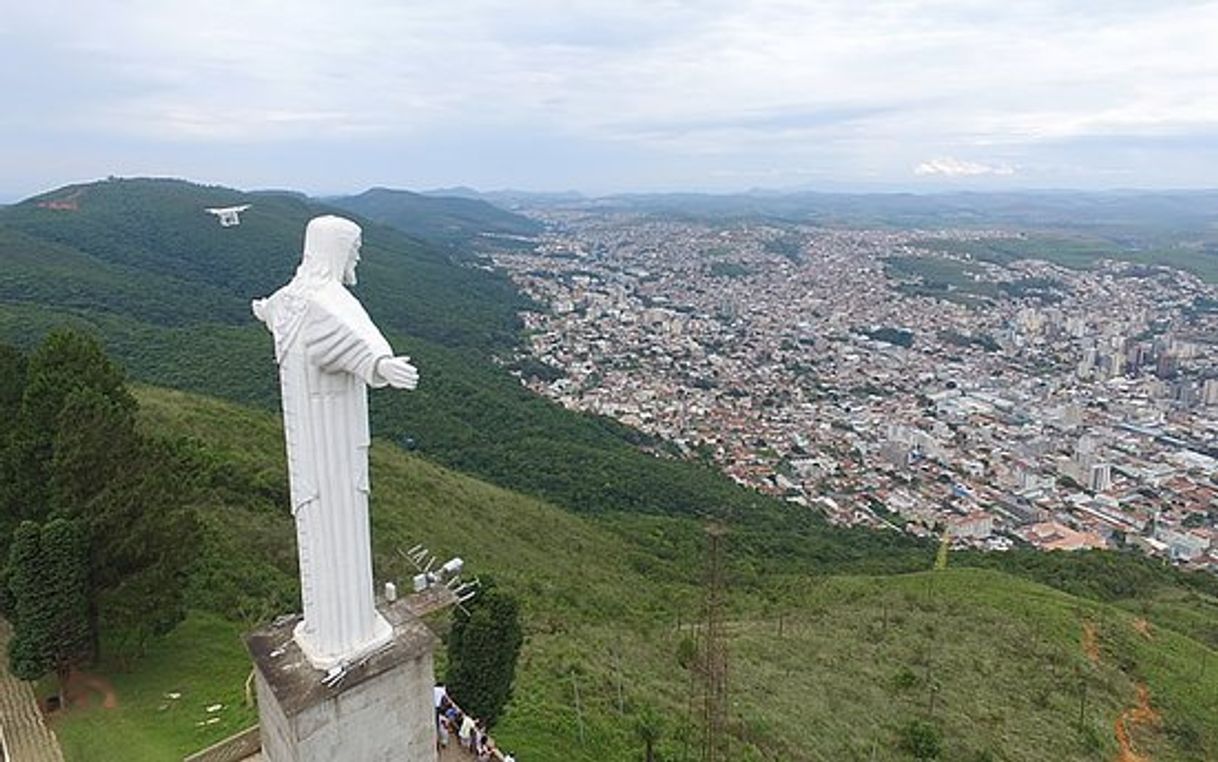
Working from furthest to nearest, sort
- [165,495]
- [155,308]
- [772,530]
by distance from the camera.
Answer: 1. [155,308]
2. [772,530]
3. [165,495]

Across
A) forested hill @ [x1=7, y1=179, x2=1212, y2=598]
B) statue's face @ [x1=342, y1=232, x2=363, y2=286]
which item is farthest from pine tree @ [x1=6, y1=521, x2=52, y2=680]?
forested hill @ [x1=7, y1=179, x2=1212, y2=598]

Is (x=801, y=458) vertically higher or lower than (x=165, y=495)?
lower

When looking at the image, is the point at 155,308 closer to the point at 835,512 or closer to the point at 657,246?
the point at 835,512

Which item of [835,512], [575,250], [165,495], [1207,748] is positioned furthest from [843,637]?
[575,250]

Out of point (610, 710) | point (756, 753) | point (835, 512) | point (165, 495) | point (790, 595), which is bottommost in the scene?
point (835, 512)

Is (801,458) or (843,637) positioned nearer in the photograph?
(843,637)

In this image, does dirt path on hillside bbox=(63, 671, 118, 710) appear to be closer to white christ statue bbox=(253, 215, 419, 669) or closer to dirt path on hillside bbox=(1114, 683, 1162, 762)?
white christ statue bbox=(253, 215, 419, 669)

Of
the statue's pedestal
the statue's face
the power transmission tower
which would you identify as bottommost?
the power transmission tower
